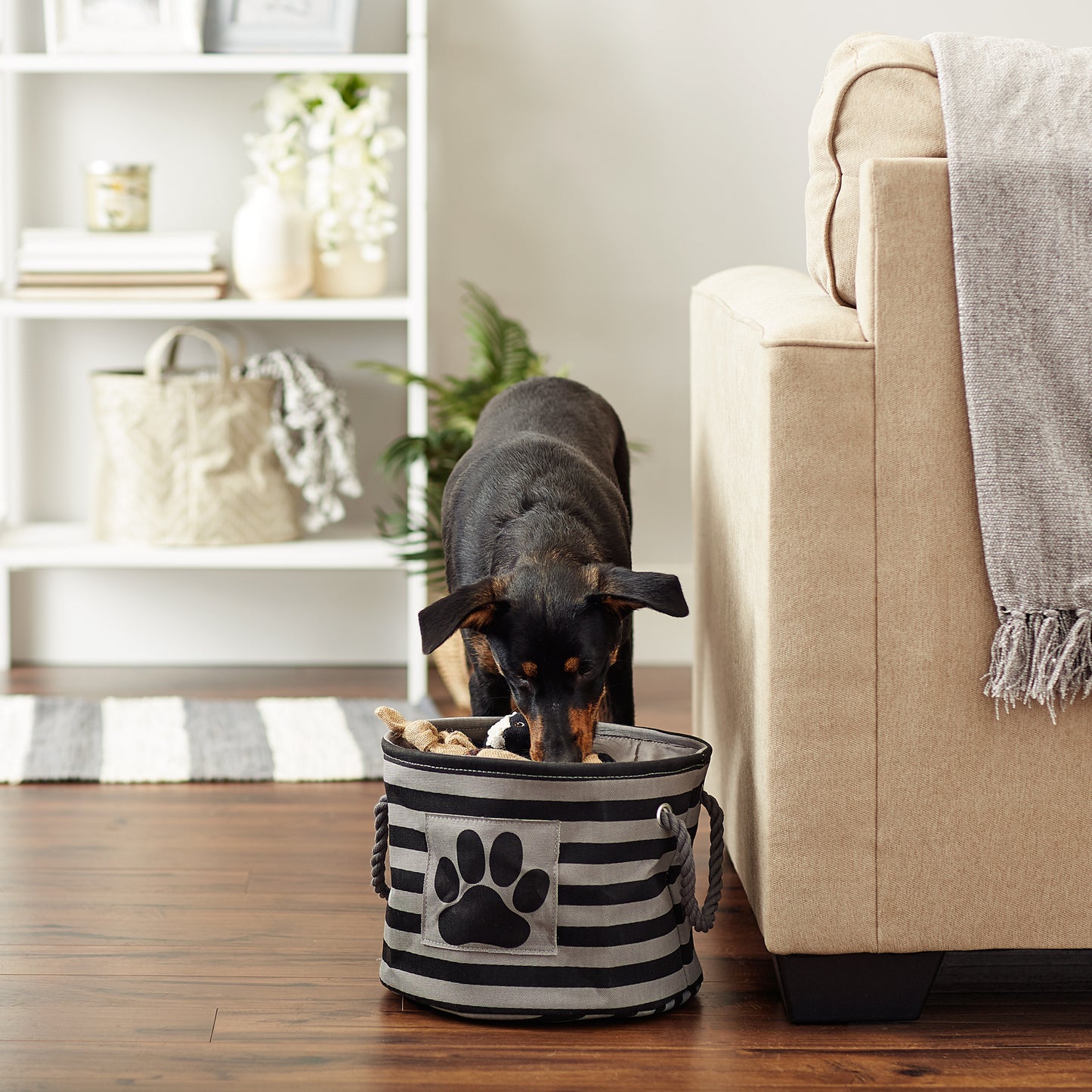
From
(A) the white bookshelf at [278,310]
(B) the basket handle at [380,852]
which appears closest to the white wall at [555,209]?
(A) the white bookshelf at [278,310]

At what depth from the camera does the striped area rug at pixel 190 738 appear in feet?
8.11

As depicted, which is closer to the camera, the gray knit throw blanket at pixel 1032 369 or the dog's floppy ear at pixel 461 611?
the gray knit throw blanket at pixel 1032 369

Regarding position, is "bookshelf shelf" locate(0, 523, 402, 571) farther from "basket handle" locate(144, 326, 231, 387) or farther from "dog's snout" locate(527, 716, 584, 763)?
"dog's snout" locate(527, 716, 584, 763)

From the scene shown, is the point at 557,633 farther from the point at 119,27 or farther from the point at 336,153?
the point at 119,27

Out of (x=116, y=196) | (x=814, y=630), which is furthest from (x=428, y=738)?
(x=116, y=196)

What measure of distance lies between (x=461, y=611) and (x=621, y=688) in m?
0.58

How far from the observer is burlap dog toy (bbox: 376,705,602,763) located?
5.15ft

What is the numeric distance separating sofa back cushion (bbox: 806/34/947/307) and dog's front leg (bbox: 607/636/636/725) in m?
0.79

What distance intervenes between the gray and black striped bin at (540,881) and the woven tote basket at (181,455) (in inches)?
63.4

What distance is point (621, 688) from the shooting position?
212 centimetres

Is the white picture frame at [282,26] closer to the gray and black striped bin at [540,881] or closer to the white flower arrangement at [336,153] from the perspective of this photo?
the white flower arrangement at [336,153]

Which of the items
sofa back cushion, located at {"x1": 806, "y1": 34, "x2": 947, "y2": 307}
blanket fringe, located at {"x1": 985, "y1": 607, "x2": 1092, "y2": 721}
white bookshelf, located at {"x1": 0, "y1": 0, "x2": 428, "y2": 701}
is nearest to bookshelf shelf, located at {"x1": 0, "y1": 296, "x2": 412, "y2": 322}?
white bookshelf, located at {"x1": 0, "y1": 0, "x2": 428, "y2": 701}

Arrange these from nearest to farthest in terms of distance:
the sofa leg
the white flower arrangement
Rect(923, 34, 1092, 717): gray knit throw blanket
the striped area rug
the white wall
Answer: Rect(923, 34, 1092, 717): gray knit throw blanket, the sofa leg, the striped area rug, the white flower arrangement, the white wall

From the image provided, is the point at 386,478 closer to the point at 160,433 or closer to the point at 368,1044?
the point at 160,433
